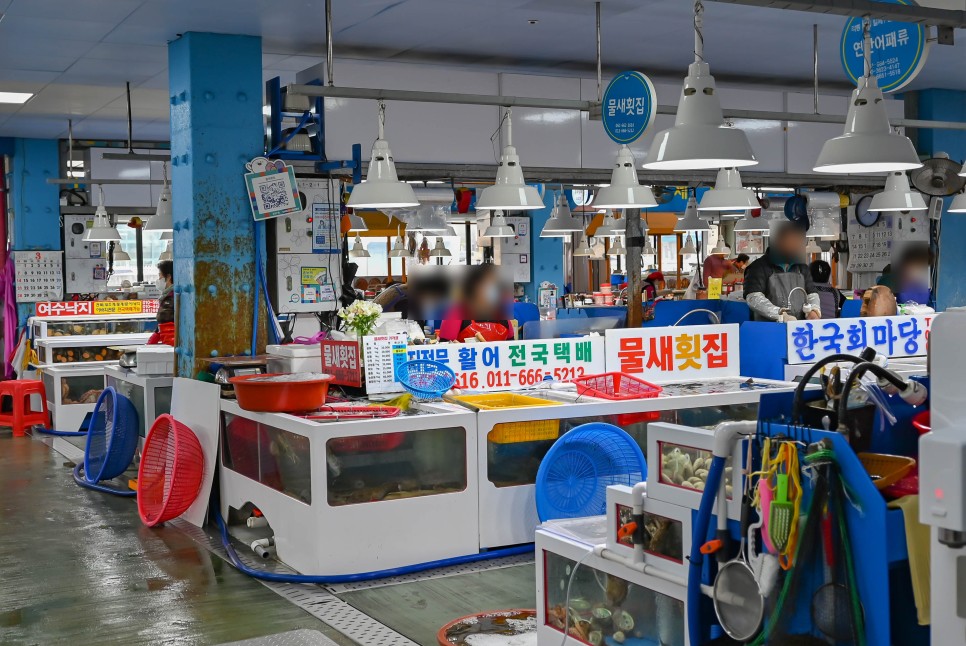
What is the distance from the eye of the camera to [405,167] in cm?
848

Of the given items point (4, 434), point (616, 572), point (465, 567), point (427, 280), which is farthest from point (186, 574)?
point (4, 434)

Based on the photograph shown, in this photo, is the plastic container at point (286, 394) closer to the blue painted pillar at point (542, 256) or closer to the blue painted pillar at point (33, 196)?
the blue painted pillar at point (33, 196)

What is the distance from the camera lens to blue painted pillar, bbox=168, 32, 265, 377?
743 centimetres

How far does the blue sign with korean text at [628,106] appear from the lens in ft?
23.1

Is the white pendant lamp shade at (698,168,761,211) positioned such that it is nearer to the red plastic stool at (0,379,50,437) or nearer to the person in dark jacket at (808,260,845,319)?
the person in dark jacket at (808,260,845,319)

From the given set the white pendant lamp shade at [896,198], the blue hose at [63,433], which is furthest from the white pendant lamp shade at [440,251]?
the white pendant lamp shade at [896,198]

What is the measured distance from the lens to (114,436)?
7.81 m

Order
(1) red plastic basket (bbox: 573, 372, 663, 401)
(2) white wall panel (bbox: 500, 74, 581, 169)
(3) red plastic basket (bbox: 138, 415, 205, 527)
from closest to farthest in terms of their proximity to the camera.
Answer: (1) red plastic basket (bbox: 573, 372, 663, 401) → (3) red plastic basket (bbox: 138, 415, 205, 527) → (2) white wall panel (bbox: 500, 74, 581, 169)

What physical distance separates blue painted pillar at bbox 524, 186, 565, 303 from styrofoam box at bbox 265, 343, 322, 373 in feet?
28.6

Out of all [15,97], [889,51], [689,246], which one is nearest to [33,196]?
[15,97]

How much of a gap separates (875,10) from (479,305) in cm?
404

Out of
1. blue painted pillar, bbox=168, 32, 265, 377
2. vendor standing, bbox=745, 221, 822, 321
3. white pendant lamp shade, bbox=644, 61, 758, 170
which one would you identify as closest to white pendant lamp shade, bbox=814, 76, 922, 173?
white pendant lamp shade, bbox=644, 61, 758, 170

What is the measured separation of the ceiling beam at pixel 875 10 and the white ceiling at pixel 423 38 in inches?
83.2

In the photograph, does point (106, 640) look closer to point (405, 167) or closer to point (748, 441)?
point (748, 441)
